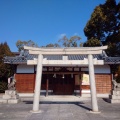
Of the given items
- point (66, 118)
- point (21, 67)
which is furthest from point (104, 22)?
point (66, 118)

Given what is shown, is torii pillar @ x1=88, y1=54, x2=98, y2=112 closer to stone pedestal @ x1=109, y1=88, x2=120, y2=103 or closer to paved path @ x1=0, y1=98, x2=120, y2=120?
paved path @ x1=0, y1=98, x2=120, y2=120

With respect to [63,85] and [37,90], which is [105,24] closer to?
[63,85]

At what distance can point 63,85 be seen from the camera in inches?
792

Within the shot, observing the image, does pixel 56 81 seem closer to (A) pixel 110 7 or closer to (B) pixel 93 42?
(B) pixel 93 42

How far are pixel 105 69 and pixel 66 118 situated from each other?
37.2 feet

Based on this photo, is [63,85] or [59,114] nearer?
[59,114]

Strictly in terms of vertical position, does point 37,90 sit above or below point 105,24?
below

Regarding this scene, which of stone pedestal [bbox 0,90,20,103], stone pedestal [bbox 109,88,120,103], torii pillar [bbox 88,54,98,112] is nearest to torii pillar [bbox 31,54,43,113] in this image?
torii pillar [bbox 88,54,98,112]

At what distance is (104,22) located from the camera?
28266mm

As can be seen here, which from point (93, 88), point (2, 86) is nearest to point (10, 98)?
point (93, 88)

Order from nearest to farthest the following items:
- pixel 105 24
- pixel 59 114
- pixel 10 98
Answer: pixel 59 114
pixel 10 98
pixel 105 24

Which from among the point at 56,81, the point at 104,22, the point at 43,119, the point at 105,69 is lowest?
the point at 43,119

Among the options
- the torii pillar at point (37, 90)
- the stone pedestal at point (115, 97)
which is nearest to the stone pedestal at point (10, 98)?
the torii pillar at point (37, 90)

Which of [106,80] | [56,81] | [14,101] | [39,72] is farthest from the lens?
[56,81]
